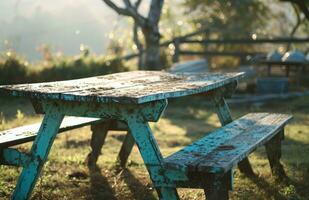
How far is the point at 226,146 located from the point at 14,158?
1.59 meters

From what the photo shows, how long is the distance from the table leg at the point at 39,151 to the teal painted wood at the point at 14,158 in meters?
0.07

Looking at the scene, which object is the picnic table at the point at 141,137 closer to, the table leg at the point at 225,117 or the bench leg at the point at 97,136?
the table leg at the point at 225,117

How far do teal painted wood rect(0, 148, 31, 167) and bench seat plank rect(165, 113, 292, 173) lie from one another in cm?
110

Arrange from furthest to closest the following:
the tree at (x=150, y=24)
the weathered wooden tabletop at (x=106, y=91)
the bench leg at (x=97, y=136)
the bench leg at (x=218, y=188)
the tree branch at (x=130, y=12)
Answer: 1. the tree at (x=150, y=24)
2. the tree branch at (x=130, y=12)
3. the bench leg at (x=97, y=136)
4. the bench leg at (x=218, y=188)
5. the weathered wooden tabletop at (x=106, y=91)

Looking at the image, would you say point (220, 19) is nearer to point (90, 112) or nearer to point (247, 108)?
point (247, 108)

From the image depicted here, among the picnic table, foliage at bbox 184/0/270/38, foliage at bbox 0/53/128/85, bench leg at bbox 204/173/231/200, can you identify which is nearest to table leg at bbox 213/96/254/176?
the picnic table

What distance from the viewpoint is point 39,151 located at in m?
3.63

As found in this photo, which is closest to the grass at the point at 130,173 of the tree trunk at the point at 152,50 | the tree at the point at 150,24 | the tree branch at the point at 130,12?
the tree branch at the point at 130,12

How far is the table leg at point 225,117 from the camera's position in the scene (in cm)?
513

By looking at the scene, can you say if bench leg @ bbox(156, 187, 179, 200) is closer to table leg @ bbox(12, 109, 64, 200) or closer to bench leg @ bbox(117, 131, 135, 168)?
table leg @ bbox(12, 109, 64, 200)

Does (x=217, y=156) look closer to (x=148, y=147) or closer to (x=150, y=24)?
(x=148, y=147)

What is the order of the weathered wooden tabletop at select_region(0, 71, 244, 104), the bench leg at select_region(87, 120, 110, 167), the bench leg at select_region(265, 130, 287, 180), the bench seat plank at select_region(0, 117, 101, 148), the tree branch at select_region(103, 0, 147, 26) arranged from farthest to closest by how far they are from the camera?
the tree branch at select_region(103, 0, 147, 26), the bench leg at select_region(87, 120, 110, 167), the bench leg at select_region(265, 130, 287, 180), the bench seat plank at select_region(0, 117, 101, 148), the weathered wooden tabletop at select_region(0, 71, 244, 104)

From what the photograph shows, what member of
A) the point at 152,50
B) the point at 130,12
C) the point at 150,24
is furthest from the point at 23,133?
the point at 152,50

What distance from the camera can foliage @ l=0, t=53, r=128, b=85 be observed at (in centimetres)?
1166
